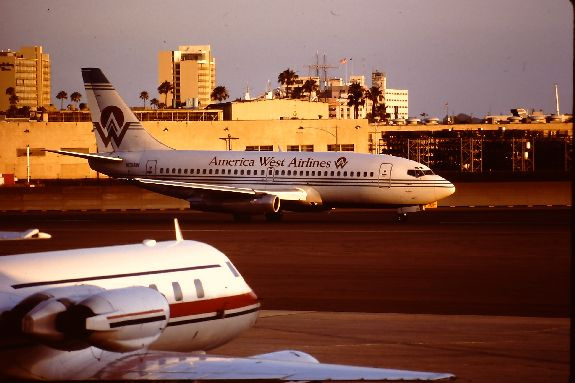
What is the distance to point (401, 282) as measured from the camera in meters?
34.4

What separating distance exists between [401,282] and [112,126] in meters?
35.8

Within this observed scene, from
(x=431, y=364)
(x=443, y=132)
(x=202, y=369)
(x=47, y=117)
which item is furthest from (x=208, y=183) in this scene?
(x=443, y=132)

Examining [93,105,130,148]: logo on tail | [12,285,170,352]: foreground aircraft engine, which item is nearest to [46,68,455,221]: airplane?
[93,105,130,148]: logo on tail

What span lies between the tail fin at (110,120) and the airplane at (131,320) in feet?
158

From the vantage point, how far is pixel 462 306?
29.5 meters

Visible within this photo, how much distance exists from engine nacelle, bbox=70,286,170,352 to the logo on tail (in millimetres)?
53401

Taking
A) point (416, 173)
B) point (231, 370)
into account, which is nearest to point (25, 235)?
point (231, 370)

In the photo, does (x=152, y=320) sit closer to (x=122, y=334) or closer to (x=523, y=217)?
(x=122, y=334)

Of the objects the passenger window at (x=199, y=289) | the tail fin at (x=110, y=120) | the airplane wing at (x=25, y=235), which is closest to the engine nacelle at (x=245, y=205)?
the tail fin at (x=110, y=120)

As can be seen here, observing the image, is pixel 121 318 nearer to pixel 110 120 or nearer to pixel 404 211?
pixel 404 211

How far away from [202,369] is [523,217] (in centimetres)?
5183

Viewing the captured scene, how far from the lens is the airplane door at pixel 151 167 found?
209 feet

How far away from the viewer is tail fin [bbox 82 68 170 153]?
6612 cm

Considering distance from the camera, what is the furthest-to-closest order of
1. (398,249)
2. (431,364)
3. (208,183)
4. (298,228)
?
(208,183) < (298,228) < (398,249) < (431,364)
